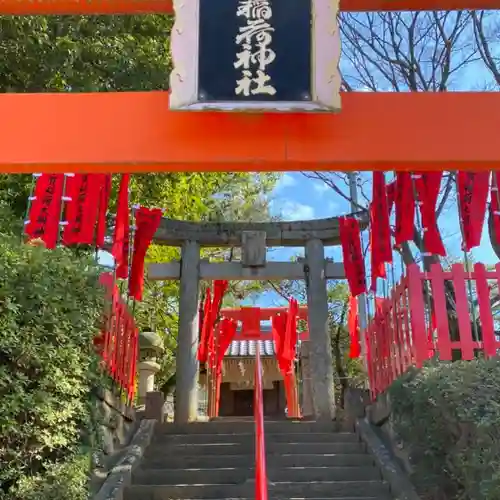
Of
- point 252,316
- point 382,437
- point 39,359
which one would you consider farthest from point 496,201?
point 252,316

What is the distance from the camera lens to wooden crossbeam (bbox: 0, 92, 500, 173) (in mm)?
4492

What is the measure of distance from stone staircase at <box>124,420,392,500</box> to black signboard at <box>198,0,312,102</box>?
3.52 metres


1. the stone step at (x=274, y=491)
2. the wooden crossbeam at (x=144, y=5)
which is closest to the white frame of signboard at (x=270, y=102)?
the wooden crossbeam at (x=144, y=5)

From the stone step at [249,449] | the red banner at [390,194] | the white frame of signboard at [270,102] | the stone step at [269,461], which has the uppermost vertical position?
the red banner at [390,194]

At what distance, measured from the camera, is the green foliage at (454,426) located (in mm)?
3279

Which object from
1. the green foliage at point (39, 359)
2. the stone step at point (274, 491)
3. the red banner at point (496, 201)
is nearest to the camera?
the green foliage at point (39, 359)

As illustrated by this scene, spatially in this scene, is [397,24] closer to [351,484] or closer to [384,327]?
[384,327]

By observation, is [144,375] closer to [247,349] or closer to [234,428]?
[234,428]

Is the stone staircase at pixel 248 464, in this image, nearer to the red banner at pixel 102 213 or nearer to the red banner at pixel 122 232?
the red banner at pixel 122 232

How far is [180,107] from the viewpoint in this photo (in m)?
4.29

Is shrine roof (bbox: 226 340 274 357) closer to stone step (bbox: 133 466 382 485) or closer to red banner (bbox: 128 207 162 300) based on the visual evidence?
red banner (bbox: 128 207 162 300)

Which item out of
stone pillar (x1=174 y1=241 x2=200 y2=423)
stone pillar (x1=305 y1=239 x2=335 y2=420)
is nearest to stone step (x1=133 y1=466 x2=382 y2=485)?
stone pillar (x1=305 y1=239 x2=335 y2=420)

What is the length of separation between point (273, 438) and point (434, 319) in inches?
89.9

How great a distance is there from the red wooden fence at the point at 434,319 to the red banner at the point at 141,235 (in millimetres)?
3957
